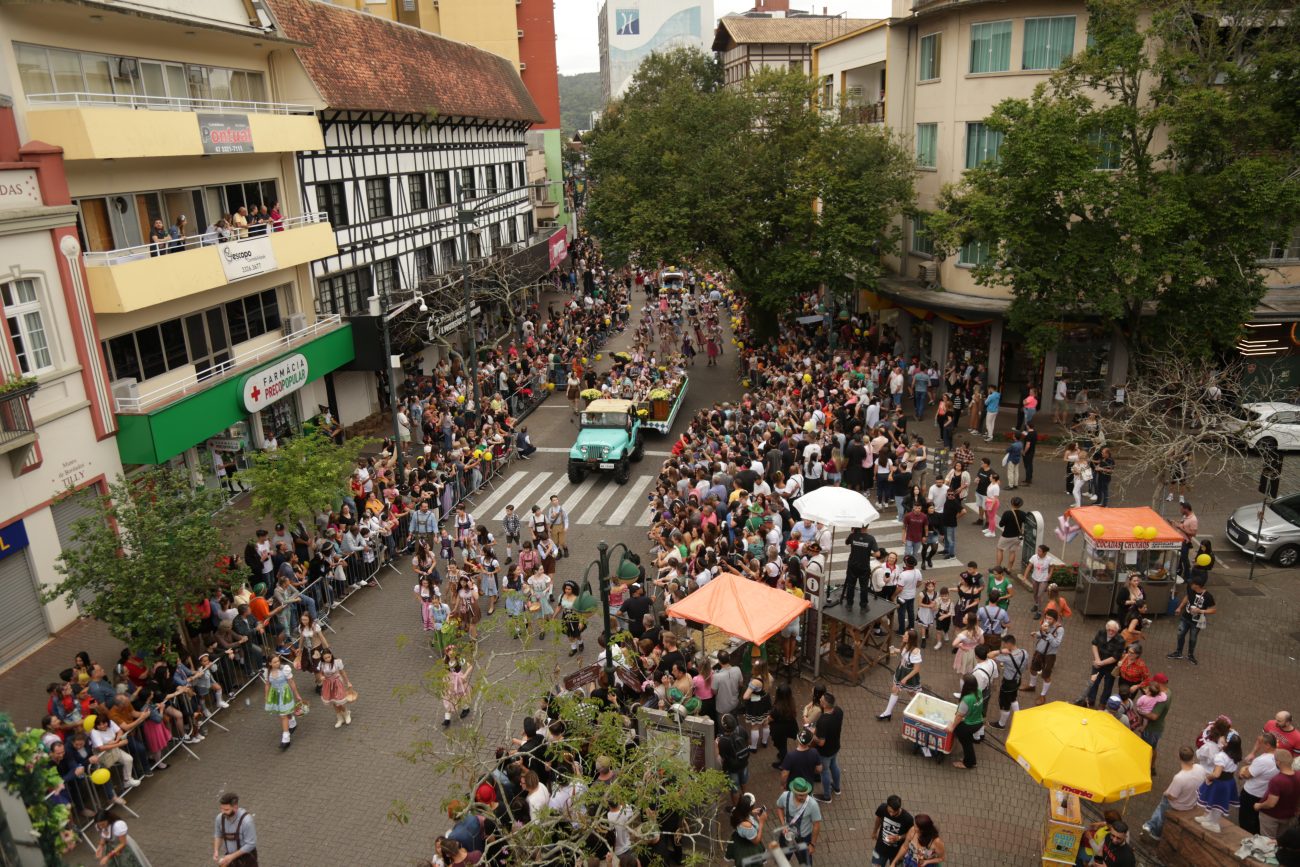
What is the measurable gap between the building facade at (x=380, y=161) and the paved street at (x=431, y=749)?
1196 centimetres

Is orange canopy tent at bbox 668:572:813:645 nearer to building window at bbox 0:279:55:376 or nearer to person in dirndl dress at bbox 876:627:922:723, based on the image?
person in dirndl dress at bbox 876:627:922:723

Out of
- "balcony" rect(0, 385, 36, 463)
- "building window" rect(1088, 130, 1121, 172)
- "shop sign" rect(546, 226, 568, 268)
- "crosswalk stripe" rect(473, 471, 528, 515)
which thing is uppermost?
"building window" rect(1088, 130, 1121, 172)

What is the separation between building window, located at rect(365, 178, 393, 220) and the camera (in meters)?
31.9

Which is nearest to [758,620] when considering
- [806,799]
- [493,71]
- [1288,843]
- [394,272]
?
[806,799]

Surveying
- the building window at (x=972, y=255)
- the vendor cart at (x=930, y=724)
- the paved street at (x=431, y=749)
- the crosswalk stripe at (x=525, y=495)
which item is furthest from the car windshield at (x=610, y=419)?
the vendor cart at (x=930, y=724)

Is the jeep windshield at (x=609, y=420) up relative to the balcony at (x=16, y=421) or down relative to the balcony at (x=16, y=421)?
down

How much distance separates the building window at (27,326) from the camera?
669 inches

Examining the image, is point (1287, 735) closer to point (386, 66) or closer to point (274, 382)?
point (274, 382)

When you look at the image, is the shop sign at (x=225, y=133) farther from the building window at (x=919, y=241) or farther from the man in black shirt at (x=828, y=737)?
the building window at (x=919, y=241)

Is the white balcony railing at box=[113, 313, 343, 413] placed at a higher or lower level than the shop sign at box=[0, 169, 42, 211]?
lower

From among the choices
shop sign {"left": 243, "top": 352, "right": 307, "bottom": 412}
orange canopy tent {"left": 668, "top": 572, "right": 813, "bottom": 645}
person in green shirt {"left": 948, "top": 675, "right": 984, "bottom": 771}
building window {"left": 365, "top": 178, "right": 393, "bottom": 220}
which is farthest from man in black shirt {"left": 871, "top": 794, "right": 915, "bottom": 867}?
building window {"left": 365, "top": 178, "right": 393, "bottom": 220}

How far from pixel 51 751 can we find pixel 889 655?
1246cm

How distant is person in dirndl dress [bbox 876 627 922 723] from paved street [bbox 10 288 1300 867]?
0.33 metres

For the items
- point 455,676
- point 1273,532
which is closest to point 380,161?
point 455,676
